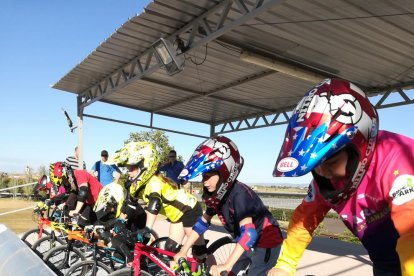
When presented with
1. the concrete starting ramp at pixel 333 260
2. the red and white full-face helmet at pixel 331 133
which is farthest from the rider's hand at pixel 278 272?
the concrete starting ramp at pixel 333 260

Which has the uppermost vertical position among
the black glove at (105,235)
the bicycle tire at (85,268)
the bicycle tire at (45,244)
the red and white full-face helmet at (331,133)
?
the red and white full-face helmet at (331,133)

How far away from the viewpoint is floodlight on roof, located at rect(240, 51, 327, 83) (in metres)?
8.66

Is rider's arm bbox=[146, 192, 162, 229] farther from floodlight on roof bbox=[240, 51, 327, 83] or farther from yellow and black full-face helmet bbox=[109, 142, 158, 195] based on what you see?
floodlight on roof bbox=[240, 51, 327, 83]

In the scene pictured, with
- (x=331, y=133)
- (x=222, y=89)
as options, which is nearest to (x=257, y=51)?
(x=222, y=89)

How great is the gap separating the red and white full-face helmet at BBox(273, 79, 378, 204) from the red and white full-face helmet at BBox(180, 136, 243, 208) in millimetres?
1799

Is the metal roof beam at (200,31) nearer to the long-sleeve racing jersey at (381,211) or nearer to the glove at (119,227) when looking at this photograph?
the glove at (119,227)

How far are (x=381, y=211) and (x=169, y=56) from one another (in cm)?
711

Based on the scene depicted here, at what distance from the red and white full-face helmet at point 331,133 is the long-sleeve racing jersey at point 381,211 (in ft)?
0.23

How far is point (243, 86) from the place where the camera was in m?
11.9

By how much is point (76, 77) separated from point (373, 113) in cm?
1166

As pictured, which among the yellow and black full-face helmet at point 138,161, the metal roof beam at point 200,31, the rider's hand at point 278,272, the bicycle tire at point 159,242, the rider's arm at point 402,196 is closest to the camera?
the rider's arm at point 402,196

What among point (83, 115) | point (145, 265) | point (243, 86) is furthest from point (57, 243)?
point (83, 115)

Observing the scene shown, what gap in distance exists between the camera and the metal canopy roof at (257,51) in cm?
689

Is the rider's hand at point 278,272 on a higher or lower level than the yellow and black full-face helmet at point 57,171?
higher
